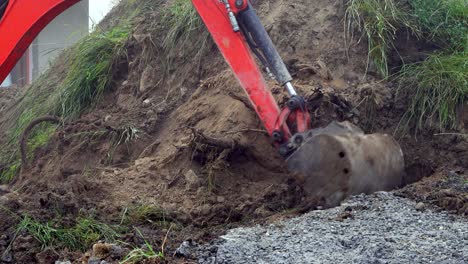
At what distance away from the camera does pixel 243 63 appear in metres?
5.65

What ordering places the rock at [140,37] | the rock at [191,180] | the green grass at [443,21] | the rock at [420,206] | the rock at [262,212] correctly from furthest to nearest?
the rock at [140,37], the green grass at [443,21], the rock at [191,180], the rock at [262,212], the rock at [420,206]

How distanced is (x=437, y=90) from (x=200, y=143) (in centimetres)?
181

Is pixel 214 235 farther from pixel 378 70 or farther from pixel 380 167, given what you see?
pixel 378 70

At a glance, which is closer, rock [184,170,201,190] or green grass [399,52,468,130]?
rock [184,170,201,190]

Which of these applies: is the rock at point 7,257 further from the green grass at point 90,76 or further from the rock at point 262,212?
the green grass at point 90,76

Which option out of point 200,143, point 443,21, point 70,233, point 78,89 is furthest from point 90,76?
point 70,233

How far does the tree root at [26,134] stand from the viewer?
7.43 meters

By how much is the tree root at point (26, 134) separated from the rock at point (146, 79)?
0.85m

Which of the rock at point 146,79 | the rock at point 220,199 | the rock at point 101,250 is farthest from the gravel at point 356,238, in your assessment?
the rock at point 146,79

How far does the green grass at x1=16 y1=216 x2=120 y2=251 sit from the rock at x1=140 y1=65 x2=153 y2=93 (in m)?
2.66

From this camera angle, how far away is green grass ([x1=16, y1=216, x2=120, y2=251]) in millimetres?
4863

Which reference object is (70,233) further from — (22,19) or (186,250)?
(22,19)

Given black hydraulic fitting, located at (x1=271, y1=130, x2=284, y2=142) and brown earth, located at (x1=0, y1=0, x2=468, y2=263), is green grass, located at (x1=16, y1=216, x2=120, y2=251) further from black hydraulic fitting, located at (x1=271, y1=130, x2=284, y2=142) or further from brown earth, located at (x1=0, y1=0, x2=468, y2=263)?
black hydraulic fitting, located at (x1=271, y1=130, x2=284, y2=142)

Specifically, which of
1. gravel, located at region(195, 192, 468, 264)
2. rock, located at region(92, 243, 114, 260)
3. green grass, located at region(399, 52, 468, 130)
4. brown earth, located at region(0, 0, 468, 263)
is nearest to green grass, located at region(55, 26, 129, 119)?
brown earth, located at region(0, 0, 468, 263)
